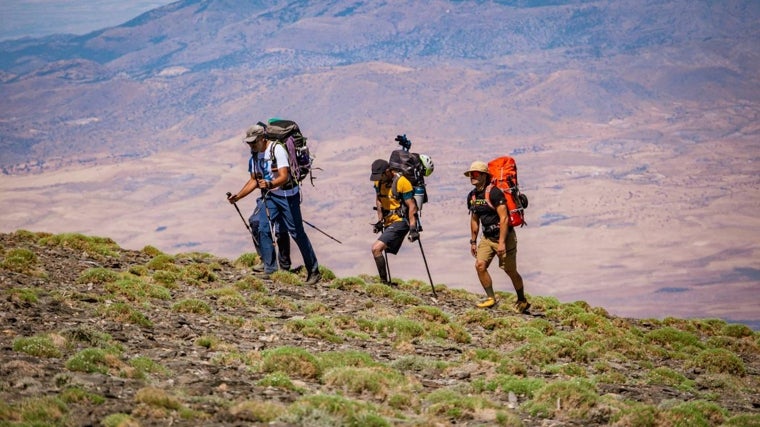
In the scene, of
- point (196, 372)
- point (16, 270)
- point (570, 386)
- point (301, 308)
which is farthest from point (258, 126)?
point (570, 386)

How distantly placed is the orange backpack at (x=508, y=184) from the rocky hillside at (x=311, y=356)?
187 cm

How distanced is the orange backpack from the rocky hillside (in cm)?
187

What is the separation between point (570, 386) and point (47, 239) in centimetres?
1446

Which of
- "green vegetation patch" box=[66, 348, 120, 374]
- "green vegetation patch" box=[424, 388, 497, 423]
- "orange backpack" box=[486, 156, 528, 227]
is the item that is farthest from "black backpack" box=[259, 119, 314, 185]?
"green vegetation patch" box=[424, 388, 497, 423]

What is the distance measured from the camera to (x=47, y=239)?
2288cm

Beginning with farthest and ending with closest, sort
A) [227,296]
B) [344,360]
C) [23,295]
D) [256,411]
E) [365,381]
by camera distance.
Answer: [227,296] → [23,295] → [344,360] → [365,381] → [256,411]

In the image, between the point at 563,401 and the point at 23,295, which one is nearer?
the point at 563,401

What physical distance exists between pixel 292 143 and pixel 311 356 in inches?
305

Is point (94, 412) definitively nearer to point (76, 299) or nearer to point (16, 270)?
point (76, 299)

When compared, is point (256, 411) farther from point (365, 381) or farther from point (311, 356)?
point (311, 356)

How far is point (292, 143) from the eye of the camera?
65.7 feet

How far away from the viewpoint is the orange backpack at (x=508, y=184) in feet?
61.8

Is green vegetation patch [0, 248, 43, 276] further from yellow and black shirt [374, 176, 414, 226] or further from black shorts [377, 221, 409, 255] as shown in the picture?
yellow and black shirt [374, 176, 414, 226]

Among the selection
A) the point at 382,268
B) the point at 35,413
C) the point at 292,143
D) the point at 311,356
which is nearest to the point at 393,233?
the point at 382,268
